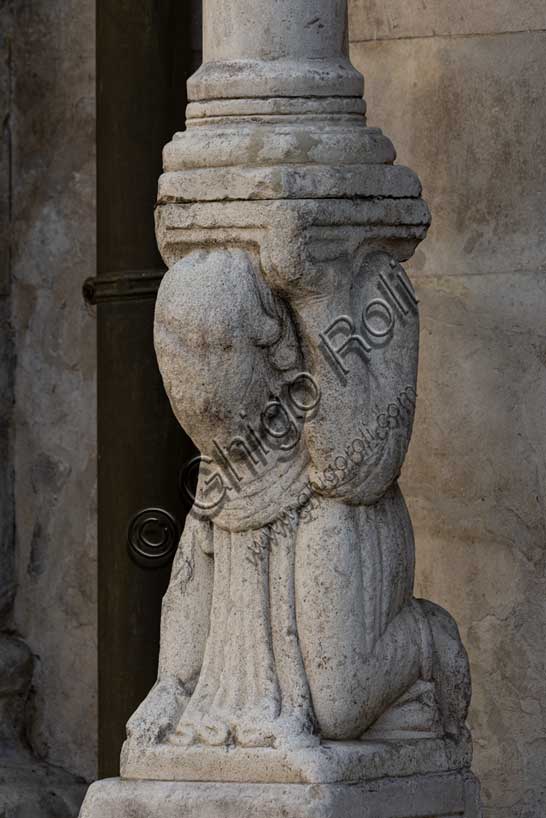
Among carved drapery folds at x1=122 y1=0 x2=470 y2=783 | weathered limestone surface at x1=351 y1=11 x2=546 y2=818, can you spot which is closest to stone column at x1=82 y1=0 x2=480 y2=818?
carved drapery folds at x1=122 y1=0 x2=470 y2=783

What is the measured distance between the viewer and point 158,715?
4.97 m

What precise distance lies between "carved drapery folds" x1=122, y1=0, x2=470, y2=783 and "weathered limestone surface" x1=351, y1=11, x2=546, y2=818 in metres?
0.65

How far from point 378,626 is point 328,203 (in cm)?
80

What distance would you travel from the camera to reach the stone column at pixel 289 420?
4855 millimetres

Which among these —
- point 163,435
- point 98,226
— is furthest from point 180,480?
point 98,226

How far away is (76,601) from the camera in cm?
639

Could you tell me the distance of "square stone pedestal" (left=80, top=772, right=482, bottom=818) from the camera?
4758 mm

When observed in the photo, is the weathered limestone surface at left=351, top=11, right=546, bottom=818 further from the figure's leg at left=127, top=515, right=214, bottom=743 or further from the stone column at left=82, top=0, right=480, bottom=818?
the figure's leg at left=127, top=515, right=214, bottom=743

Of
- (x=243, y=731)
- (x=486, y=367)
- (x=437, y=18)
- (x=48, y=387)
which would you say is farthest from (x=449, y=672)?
(x=48, y=387)

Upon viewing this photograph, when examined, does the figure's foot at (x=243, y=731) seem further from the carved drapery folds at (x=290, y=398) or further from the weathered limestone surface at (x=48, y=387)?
the weathered limestone surface at (x=48, y=387)

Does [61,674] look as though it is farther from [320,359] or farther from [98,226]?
[320,359]

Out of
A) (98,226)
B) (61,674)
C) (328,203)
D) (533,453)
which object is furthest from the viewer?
(61,674)

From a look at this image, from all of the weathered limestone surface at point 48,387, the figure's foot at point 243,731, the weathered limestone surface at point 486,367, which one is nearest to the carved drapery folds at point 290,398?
the figure's foot at point 243,731

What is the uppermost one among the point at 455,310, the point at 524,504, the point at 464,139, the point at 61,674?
the point at 464,139
